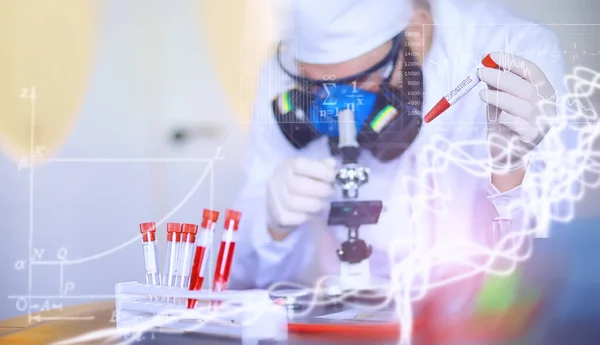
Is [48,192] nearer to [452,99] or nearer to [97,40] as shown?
[97,40]

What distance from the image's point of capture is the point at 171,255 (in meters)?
1.39

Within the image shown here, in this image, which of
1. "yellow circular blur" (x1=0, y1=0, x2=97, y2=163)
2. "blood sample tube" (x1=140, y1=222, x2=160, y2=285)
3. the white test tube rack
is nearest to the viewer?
the white test tube rack

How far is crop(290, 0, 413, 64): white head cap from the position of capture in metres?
1.50

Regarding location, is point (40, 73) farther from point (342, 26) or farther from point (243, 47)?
point (342, 26)

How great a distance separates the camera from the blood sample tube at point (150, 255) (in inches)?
55.0

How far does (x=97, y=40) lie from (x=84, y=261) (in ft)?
1.71

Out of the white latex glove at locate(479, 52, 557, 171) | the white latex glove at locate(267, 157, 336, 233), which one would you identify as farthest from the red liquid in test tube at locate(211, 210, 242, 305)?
the white latex glove at locate(479, 52, 557, 171)

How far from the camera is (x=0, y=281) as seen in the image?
4.90 ft

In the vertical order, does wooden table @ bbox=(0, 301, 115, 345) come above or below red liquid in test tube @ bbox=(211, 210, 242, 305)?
below

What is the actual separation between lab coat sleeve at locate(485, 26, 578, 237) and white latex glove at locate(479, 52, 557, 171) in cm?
2

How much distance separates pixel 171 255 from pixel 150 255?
0.18 ft

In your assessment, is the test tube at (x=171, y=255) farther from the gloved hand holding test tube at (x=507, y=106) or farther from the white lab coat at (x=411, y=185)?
the gloved hand holding test tube at (x=507, y=106)

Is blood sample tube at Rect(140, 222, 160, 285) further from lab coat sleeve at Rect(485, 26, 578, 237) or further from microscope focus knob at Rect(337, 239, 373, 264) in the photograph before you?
lab coat sleeve at Rect(485, 26, 578, 237)

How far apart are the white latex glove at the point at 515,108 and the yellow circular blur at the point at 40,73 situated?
949 millimetres
